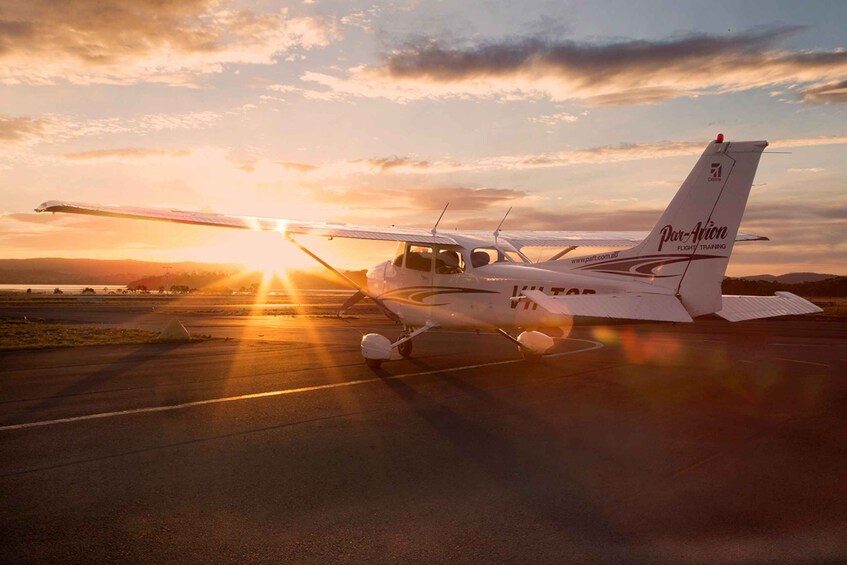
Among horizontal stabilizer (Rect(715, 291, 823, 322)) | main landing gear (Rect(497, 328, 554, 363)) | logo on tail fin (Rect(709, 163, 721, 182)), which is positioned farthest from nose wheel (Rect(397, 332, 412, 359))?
logo on tail fin (Rect(709, 163, 721, 182))

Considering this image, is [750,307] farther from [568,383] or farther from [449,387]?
[449,387]

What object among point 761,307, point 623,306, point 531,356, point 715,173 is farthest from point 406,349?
point 715,173

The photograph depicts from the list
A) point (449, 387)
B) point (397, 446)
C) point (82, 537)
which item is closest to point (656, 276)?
point (449, 387)

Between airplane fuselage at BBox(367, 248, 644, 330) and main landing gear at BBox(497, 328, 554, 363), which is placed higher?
airplane fuselage at BBox(367, 248, 644, 330)

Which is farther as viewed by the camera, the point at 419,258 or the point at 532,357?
the point at 419,258

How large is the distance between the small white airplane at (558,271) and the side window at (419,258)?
0.03 meters

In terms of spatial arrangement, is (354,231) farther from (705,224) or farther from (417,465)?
(417,465)

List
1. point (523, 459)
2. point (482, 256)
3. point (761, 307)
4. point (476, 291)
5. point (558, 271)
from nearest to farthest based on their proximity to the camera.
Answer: point (523, 459) → point (761, 307) → point (558, 271) → point (476, 291) → point (482, 256)

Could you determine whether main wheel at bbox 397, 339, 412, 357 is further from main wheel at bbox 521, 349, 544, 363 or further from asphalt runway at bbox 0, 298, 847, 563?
main wheel at bbox 521, 349, 544, 363

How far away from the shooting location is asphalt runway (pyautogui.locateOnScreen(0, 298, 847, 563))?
4422 mm

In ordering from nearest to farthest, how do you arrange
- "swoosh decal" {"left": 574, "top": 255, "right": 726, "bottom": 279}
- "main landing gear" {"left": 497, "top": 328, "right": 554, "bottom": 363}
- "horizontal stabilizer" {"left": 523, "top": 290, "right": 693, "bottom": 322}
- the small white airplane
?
1. "horizontal stabilizer" {"left": 523, "top": 290, "right": 693, "bottom": 322}
2. the small white airplane
3. "swoosh decal" {"left": 574, "top": 255, "right": 726, "bottom": 279}
4. "main landing gear" {"left": 497, "top": 328, "right": 554, "bottom": 363}

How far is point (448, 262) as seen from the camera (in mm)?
14352

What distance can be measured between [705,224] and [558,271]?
9.66 feet

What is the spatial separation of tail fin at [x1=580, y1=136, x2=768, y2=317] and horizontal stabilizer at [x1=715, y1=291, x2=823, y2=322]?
698 millimetres
